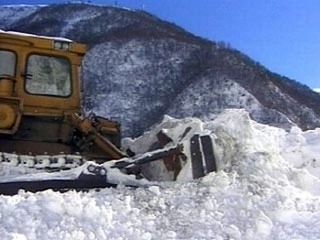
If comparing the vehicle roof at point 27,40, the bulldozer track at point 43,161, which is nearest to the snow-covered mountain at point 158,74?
the vehicle roof at point 27,40

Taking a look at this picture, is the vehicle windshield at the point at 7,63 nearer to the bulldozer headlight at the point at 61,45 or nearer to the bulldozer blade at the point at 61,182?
the bulldozer headlight at the point at 61,45

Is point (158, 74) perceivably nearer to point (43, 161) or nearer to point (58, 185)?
point (43, 161)

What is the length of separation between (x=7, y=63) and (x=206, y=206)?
2949 mm

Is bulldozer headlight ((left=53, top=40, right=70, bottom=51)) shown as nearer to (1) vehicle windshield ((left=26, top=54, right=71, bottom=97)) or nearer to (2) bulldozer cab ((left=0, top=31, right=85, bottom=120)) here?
(2) bulldozer cab ((left=0, top=31, right=85, bottom=120))

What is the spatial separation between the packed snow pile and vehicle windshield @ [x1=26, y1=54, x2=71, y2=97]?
1.67m

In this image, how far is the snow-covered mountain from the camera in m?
33.1

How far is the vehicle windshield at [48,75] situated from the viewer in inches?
284

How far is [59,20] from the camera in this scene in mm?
48531

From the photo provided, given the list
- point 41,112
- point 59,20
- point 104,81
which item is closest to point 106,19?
point 59,20

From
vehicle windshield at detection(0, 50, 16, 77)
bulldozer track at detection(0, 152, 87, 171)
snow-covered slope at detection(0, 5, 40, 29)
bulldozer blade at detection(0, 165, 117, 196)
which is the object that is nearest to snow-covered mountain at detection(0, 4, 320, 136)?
snow-covered slope at detection(0, 5, 40, 29)

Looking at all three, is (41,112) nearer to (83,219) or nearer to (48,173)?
(48,173)

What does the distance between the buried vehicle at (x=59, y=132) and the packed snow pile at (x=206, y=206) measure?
23cm

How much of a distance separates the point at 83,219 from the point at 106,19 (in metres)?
44.5

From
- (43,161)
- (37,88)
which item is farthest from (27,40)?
(43,161)
